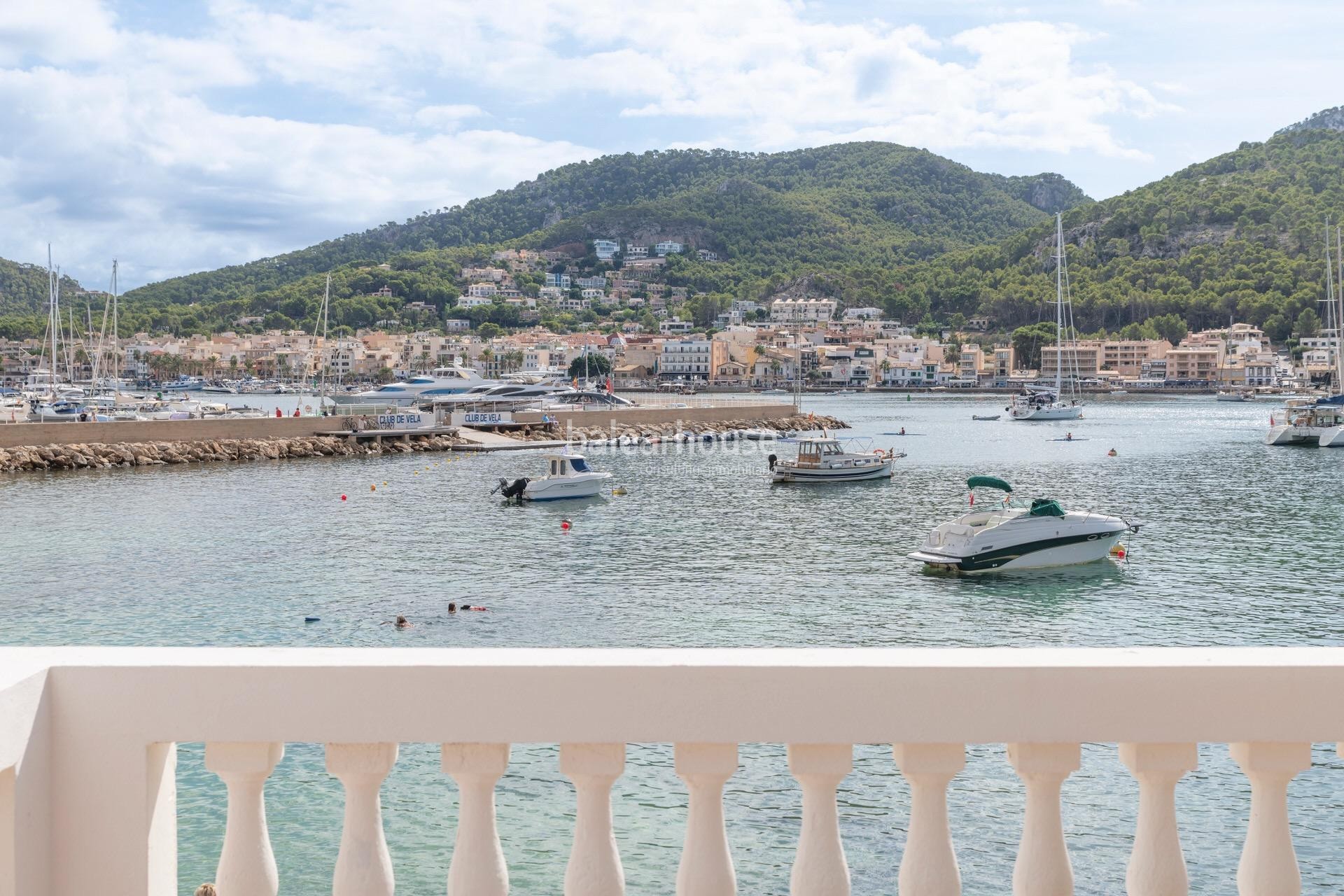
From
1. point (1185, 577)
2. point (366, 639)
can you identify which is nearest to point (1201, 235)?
point (1185, 577)

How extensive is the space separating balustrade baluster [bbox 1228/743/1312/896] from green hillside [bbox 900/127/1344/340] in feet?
501

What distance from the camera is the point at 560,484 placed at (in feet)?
103

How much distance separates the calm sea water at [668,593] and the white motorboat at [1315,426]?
7.58 meters

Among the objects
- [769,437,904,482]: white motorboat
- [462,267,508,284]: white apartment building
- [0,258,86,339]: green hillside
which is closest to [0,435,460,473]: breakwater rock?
[769,437,904,482]: white motorboat

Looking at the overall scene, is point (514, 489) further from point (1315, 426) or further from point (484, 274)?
point (484, 274)

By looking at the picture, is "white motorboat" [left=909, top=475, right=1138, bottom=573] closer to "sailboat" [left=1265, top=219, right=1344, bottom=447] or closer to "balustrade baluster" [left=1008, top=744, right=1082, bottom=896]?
"balustrade baluster" [left=1008, top=744, right=1082, bottom=896]

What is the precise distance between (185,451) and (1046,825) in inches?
1724

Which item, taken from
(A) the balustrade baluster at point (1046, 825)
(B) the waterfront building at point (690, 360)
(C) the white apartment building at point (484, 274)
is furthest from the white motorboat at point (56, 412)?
(C) the white apartment building at point (484, 274)

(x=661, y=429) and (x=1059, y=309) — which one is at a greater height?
(x=1059, y=309)

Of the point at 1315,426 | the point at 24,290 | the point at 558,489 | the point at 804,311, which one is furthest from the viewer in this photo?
the point at 804,311

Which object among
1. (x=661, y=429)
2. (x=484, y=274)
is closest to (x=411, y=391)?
(x=661, y=429)

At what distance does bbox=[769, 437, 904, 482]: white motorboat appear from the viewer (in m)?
36.8

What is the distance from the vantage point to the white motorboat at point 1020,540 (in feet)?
65.4

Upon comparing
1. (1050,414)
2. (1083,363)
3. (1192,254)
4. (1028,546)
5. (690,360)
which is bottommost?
(1028,546)
